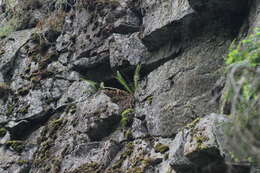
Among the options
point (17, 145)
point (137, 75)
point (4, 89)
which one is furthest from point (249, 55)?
point (4, 89)

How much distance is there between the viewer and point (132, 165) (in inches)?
249

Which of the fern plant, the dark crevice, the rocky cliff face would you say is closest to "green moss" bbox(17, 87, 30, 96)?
the rocky cliff face

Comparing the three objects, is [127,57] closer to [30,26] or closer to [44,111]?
[44,111]

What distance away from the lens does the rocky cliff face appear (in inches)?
237

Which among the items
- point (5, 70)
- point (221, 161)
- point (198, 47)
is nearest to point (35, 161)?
point (5, 70)

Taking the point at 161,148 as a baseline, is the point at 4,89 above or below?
above

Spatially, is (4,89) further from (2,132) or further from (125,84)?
(125,84)

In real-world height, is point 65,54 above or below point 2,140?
above

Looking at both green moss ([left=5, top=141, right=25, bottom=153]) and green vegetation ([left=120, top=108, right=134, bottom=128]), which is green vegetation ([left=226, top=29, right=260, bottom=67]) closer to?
green vegetation ([left=120, top=108, right=134, bottom=128])

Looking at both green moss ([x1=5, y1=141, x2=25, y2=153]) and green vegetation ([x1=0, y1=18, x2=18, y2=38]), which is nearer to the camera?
green moss ([x1=5, y1=141, x2=25, y2=153])

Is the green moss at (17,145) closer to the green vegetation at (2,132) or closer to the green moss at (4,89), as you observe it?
the green vegetation at (2,132)

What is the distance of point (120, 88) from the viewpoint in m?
8.54

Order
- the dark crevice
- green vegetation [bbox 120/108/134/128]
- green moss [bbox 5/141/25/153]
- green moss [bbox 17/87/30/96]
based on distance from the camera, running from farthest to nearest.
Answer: green moss [bbox 17/87/30/96]
the dark crevice
green moss [bbox 5/141/25/153]
green vegetation [bbox 120/108/134/128]

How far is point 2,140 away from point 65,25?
3.46 metres
